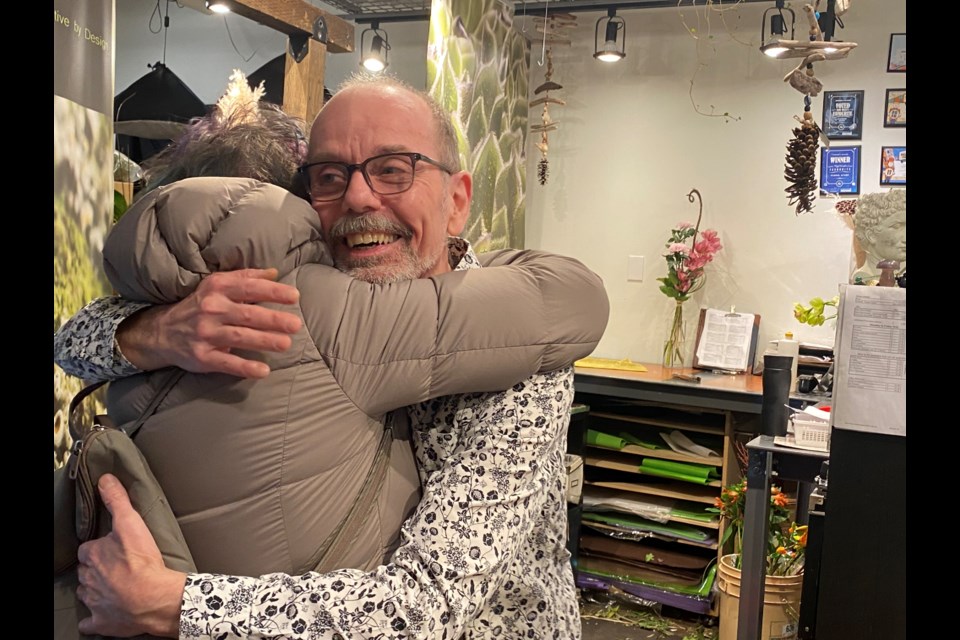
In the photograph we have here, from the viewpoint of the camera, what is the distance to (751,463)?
8.66 ft

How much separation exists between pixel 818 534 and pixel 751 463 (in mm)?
351

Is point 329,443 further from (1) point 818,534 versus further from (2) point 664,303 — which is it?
(2) point 664,303

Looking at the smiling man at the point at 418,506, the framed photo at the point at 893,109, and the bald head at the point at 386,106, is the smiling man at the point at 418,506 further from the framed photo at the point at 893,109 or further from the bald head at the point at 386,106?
the framed photo at the point at 893,109

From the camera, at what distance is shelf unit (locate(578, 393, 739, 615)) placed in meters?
3.92

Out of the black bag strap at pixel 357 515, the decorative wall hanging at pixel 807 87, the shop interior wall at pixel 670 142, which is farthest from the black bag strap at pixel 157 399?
the shop interior wall at pixel 670 142

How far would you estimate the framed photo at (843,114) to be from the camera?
445 cm

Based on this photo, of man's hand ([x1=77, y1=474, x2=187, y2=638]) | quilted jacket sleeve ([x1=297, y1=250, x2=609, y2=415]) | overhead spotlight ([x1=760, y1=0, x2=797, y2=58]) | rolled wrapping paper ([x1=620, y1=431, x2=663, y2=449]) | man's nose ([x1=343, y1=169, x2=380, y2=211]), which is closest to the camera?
man's hand ([x1=77, y1=474, x2=187, y2=638])

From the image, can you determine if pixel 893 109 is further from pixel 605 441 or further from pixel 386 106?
pixel 386 106

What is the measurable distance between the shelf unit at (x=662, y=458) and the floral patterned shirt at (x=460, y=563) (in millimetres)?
2684

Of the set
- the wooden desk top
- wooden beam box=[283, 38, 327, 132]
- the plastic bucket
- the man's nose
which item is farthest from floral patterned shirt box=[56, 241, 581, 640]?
the wooden desk top

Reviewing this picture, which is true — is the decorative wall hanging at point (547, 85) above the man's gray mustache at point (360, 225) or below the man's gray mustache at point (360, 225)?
above

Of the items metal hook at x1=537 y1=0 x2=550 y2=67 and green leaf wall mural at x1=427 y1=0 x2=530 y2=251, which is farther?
metal hook at x1=537 y1=0 x2=550 y2=67

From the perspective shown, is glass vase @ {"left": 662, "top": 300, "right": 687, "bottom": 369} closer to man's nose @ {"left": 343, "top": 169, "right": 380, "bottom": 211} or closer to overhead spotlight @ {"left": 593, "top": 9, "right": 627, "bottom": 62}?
overhead spotlight @ {"left": 593, "top": 9, "right": 627, "bottom": 62}
